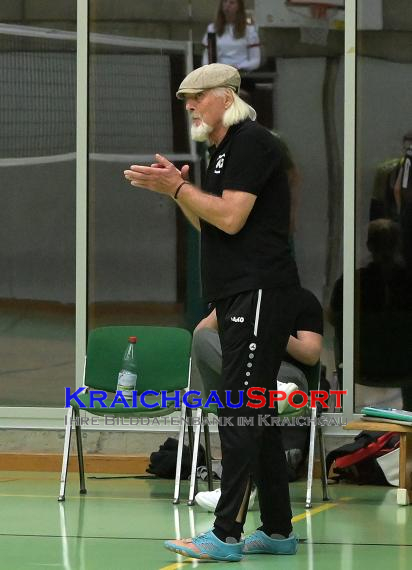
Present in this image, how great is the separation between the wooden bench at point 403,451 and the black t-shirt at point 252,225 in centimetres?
189

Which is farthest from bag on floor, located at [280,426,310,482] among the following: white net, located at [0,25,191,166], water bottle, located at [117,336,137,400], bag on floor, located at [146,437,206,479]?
white net, located at [0,25,191,166]

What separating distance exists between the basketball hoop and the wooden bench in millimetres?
2475

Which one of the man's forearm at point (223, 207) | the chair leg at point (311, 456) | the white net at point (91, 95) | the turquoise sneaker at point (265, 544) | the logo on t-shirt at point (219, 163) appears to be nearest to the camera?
the man's forearm at point (223, 207)

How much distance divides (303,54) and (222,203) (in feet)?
11.0

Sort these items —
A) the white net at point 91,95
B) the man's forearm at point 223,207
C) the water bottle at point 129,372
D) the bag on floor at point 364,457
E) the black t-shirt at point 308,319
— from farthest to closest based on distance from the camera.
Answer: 1. the white net at point 91,95
2. the bag on floor at point 364,457
3. the water bottle at point 129,372
4. the black t-shirt at point 308,319
5. the man's forearm at point 223,207

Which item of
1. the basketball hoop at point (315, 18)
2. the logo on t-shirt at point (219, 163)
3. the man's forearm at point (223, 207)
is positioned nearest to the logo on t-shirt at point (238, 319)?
the man's forearm at point (223, 207)

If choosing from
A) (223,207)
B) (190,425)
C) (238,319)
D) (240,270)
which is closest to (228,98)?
(223,207)

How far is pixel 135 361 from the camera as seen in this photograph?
6168mm

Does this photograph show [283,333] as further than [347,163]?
No

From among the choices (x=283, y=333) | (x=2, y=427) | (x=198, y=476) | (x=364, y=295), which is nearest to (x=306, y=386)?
(x=198, y=476)

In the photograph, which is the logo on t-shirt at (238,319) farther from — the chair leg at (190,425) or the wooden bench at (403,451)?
the chair leg at (190,425)

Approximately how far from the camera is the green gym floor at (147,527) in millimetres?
3953

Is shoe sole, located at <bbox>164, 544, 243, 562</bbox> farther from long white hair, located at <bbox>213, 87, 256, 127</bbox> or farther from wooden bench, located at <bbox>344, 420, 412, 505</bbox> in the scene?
wooden bench, located at <bbox>344, 420, 412, 505</bbox>

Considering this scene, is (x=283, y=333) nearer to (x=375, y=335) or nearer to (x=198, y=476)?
(x=198, y=476)
